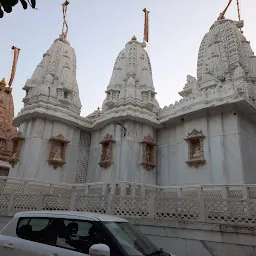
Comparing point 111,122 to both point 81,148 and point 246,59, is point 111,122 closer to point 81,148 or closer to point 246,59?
point 81,148

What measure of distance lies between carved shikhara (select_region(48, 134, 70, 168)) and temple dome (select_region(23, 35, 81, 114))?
261 cm

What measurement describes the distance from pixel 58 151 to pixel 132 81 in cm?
687

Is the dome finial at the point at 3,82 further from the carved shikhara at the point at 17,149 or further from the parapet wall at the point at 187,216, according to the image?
the parapet wall at the point at 187,216

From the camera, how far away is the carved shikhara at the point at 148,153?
1417 cm

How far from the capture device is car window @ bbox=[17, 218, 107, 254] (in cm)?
339

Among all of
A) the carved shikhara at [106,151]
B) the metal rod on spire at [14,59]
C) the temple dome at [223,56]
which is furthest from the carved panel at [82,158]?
the metal rod on spire at [14,59]

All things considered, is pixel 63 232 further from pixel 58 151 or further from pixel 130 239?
pixel 58 151

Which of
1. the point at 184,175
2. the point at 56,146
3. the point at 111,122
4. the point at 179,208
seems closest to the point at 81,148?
the point at 56,146

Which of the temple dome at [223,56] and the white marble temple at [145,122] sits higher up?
the temple dome at [223,56]

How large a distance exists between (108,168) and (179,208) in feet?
24.8

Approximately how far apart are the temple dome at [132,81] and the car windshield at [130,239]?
11822 millimetres

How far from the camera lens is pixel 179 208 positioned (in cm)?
720

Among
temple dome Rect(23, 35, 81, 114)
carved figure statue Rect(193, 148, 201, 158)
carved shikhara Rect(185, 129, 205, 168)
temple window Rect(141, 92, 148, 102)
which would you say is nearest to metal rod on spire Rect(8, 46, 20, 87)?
temple dome Rect(23, 35, 81, 114)

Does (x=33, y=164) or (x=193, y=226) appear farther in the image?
(x=33, y=164)
